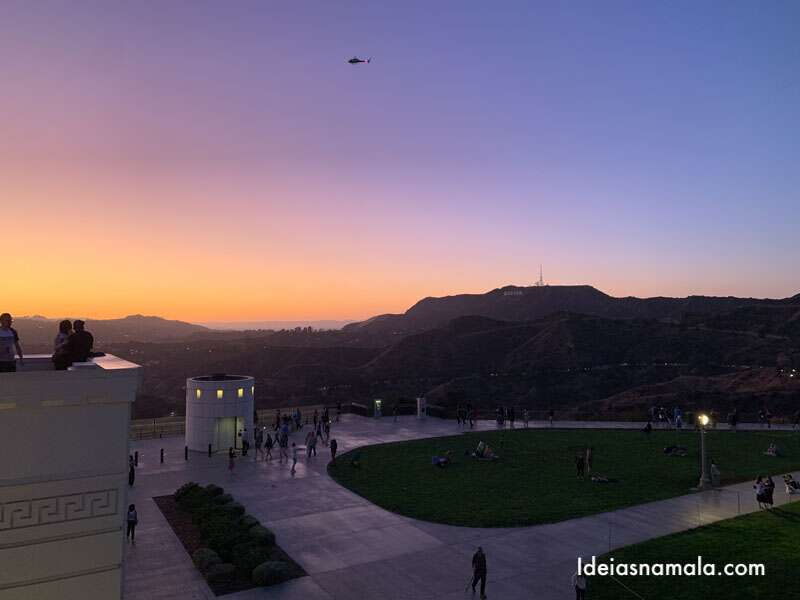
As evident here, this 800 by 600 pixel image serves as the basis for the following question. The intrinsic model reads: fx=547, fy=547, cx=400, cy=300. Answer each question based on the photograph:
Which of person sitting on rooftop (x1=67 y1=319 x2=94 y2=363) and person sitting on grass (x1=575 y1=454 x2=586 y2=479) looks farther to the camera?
person sitting on grass (x1=575 y1=454 x2=586 y2=479)

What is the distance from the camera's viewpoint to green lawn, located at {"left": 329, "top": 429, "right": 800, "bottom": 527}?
19703 millimetres

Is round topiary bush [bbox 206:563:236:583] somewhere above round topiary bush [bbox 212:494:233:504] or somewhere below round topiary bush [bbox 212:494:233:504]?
below

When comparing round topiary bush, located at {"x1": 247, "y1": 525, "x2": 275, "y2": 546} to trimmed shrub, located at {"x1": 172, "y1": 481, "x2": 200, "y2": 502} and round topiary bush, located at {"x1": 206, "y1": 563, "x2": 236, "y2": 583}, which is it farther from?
trimmed shrub, located at {"x1": 172, "y1": 481, "x2": 200, "y2": 502}

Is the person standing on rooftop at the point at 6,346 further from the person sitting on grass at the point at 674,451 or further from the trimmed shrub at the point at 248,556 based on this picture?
the person sitting on grass at the point at 674,451

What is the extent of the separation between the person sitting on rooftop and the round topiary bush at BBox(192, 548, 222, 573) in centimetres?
917

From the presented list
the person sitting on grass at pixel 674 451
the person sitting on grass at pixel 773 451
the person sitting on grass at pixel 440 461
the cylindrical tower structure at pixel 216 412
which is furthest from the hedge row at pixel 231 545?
the person sitting on grass at pixel 773 451

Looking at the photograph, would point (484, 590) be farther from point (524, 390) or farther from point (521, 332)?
point (521, 332)

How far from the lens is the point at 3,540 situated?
5.39m

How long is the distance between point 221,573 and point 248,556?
88cm

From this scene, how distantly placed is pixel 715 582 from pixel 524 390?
76.7m

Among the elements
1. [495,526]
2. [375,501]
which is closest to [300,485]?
[375,501]

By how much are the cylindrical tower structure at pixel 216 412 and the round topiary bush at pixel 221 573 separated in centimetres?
1496

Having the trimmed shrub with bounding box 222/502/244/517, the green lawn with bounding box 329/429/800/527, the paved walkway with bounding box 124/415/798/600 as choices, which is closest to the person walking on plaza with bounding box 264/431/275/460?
the paved walkway with bounding box 124/415/798/600

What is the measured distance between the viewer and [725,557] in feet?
48.4
